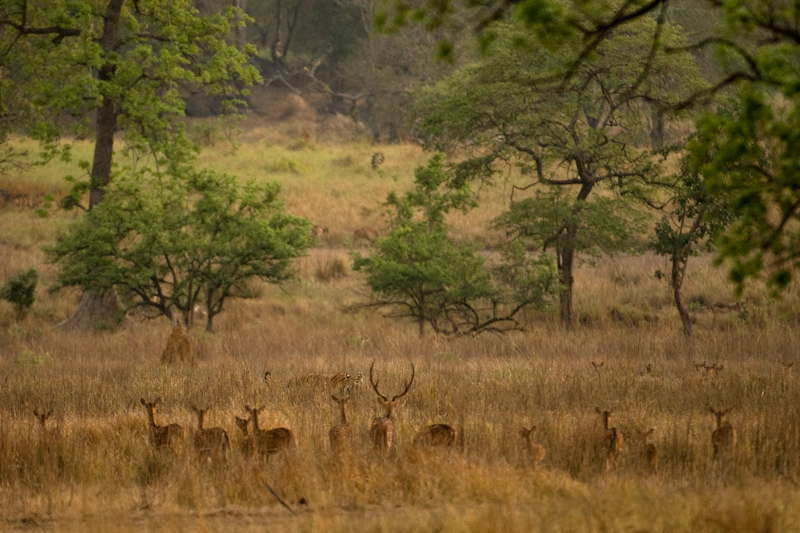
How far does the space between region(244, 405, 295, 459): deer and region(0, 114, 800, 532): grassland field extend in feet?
0.53

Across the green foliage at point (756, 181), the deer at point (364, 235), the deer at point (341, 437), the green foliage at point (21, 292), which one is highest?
the deer at point (364, 235)

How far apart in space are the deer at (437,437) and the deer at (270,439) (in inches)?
39.4

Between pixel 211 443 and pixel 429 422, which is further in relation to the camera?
pixel 429 422

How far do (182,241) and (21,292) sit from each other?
16.3ft

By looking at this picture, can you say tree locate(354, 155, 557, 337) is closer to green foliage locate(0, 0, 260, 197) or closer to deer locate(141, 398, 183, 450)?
green foliage locate(0, 0, 260, 197)

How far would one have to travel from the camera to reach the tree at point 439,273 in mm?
16297

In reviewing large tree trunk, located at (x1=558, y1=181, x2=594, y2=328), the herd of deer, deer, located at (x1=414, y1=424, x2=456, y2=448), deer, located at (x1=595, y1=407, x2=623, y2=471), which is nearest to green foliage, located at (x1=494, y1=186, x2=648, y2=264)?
large tree trunk, located at (x1=558, y1=181, x2=594, y2=328)

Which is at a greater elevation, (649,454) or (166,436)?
(649,454)

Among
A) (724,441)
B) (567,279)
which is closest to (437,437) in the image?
(724,441)

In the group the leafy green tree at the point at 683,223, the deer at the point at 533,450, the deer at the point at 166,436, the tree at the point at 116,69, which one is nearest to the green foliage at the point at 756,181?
the deer at the point at 533,450

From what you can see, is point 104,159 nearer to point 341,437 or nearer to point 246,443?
point 246,443

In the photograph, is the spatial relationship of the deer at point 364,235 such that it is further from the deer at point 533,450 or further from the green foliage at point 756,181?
the green foliage at point 756,181

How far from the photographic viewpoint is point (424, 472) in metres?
6.02

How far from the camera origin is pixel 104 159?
1803 centimetres
